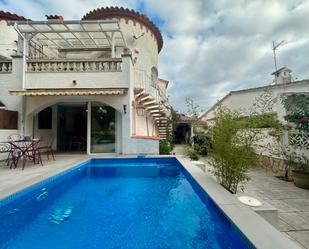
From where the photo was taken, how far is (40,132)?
1570 cm

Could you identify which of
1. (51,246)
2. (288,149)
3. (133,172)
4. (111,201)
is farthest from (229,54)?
(51,246)

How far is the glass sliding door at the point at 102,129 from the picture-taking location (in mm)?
14945

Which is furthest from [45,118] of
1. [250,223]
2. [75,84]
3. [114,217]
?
[250,223]

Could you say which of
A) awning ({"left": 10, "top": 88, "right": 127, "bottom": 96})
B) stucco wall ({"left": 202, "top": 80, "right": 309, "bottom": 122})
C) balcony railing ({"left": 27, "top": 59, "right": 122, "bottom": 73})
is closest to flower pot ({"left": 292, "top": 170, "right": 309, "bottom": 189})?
stucco wall ({"left": 202, "top": 80, "right": 309, "bottom": 122})

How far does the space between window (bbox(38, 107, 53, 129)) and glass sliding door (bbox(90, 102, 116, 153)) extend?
460cm

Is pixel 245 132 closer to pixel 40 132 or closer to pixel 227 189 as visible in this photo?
pixel 227 189

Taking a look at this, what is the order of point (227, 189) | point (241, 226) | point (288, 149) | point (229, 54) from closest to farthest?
point (241, 226) → point (227, 189) → point (288, 149) → point (229, 54)

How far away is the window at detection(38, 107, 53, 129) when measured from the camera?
1586cm

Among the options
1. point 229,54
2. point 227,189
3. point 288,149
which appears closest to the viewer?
point 227,189

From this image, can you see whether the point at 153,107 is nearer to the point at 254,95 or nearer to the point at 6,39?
the point at 254,95

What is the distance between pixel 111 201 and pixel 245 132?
486cm

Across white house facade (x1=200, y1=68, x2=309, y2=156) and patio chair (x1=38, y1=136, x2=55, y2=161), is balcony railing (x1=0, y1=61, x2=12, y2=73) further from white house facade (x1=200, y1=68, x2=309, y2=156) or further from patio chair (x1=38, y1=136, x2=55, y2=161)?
white house facade (x1=200, y1=68, x2=309, y2=156)

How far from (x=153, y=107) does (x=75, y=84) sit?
754 cm

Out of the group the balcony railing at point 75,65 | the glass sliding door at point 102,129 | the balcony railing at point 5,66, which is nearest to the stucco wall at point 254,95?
the glass sliding door at point 102,129
